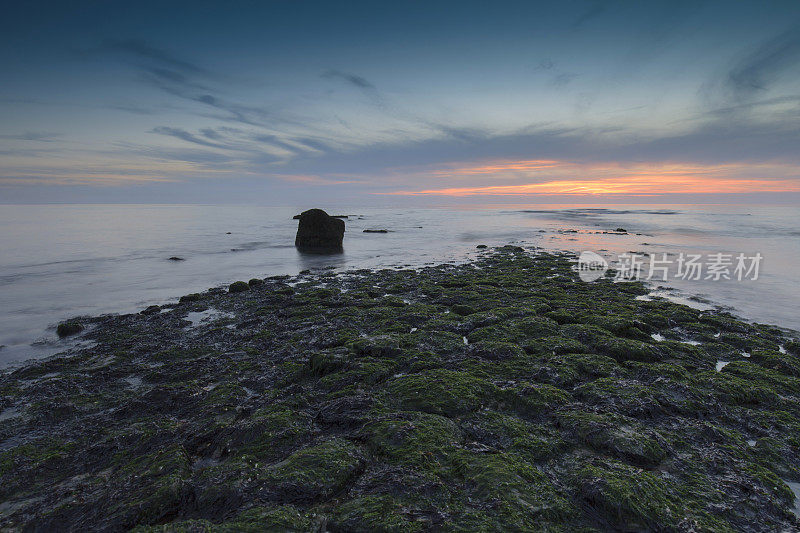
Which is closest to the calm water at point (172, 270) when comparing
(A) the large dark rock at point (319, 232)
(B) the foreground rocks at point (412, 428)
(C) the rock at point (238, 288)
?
(A) the large dark rock at point (319, 232)

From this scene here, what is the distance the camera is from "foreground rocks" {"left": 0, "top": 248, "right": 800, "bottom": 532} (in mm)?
3691

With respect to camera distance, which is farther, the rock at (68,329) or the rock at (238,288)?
the rock at (238,288)

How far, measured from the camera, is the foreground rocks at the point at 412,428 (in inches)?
145

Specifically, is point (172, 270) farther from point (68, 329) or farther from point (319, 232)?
point (68, 329)

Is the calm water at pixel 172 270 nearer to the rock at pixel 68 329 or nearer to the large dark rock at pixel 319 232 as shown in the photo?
the rock at pixel 68 329

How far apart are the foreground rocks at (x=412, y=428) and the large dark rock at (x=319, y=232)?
17.9m

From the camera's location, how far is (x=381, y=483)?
13.0 ft

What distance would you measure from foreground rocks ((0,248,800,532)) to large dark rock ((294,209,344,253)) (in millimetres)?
17864

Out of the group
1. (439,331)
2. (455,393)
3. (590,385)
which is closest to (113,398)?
(455,393)

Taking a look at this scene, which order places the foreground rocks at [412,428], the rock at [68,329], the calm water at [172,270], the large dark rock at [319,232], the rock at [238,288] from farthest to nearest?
the large dark rock at [319,232] → the rock at [238,288] → the calm water at [172,270] → the rock at [68,329] → the foreground rocks at [412,428]

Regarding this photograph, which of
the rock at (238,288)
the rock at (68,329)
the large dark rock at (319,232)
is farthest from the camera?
the large dark rock at (319,232)

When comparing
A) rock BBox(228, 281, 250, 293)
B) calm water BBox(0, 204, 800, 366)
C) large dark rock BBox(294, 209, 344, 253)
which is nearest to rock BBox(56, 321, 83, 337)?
calm water BBox(0, 204, 800, 366)

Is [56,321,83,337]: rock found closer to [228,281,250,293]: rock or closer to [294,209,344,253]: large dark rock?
[228,281,250,293]: rock

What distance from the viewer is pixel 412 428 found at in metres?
4.78
